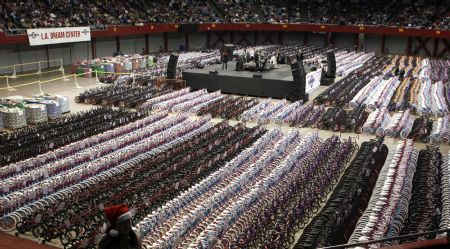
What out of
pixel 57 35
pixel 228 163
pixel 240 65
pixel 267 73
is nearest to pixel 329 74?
pixel 267 73

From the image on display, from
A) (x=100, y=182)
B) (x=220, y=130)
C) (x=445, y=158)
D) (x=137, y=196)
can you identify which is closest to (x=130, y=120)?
(x=220, y=130)

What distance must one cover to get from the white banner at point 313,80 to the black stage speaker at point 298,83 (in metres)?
0.97

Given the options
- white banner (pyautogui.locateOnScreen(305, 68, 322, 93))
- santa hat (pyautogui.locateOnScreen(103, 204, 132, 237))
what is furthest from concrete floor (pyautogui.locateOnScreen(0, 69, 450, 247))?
santa hat (pyautogui.locateOnScreen(103, 204, 132, 237))

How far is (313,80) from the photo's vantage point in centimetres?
2955

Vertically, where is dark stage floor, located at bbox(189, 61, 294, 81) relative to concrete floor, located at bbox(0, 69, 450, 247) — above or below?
above

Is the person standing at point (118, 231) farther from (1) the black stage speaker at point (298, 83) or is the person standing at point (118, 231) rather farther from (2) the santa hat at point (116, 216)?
(1) the black stage speaker at point (298, 83)

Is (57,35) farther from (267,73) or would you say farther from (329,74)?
(329,74)

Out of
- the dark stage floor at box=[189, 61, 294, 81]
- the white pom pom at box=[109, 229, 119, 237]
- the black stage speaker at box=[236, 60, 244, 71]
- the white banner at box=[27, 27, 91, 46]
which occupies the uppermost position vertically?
the white banner at box=[27, 27, 91, 46]

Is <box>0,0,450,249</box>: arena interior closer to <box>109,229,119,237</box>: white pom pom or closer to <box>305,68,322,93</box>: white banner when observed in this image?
Answer: <box>109,229,119,237</box>: white pom pom

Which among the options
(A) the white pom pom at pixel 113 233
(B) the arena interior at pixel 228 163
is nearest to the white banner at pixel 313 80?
(B) the arena interior at pixel 228 163

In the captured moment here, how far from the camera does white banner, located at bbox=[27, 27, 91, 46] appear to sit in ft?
115

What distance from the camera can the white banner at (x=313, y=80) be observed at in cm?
2797

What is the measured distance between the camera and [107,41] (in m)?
46.3

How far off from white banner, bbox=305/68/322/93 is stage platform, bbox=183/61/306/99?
3.46 ft
